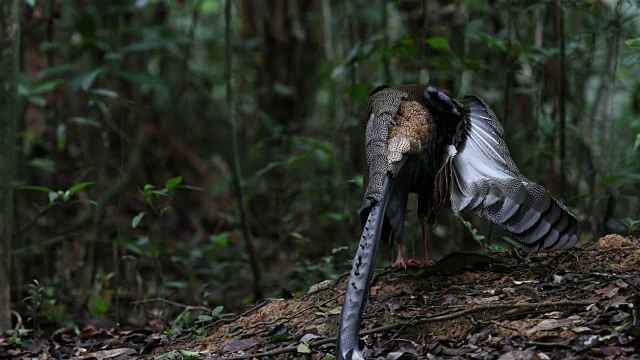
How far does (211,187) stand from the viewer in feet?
33.6

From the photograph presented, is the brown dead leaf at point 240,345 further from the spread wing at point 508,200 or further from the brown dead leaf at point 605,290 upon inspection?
the brown dead leaf at point 605,290

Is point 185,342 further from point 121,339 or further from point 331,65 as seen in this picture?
point 331,65

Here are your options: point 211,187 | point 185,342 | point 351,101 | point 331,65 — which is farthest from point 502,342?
point 211,187

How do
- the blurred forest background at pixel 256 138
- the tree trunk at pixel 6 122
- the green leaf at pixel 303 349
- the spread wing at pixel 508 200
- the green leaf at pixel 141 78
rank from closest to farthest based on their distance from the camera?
1. the green leaf at pixel 303 349
2. the spread wing at pixel 508 200
3. the tree trunk at pixel 6 122
4. the blurred forest background at pixel 256 138
5. the green leaf at pixel 141 78

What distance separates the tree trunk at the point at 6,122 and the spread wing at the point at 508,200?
9.79 ft

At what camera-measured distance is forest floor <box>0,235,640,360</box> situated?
324cm

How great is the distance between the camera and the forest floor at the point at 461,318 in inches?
128

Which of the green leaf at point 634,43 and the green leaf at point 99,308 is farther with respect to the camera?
the green leaf at point 99,308

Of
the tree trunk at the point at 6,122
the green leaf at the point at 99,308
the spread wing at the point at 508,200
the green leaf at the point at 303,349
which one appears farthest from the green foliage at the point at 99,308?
the spread wing at the point at 508,200

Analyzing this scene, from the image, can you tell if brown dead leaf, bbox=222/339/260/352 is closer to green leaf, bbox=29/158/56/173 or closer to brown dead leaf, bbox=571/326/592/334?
brown dead leaf, bbox=571/326/592/334

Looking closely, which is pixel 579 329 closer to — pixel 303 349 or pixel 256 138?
pixel 303 349

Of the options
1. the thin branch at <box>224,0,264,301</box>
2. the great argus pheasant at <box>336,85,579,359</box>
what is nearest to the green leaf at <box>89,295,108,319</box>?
the thin branch at <box>224,0,264,301</box>

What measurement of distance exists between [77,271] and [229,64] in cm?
299

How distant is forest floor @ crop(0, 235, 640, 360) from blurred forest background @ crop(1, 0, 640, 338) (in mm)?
640
